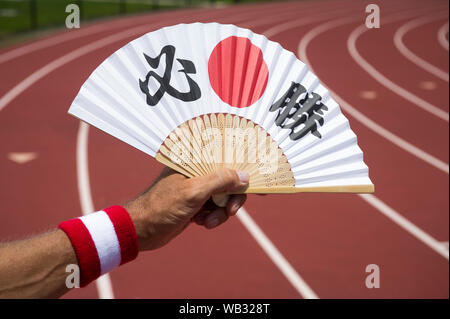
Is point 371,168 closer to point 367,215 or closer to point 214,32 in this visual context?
point 367,215

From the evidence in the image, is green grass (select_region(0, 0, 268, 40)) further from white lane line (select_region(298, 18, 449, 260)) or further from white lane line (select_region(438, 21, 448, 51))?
white lane line (select_region(438, 21, 448, 51))

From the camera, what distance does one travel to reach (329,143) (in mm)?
1843

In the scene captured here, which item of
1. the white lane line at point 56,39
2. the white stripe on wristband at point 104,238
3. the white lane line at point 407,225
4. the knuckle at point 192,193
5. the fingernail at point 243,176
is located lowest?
the white stripe on wristband at point 104,238

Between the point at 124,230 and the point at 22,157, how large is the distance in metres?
3.98

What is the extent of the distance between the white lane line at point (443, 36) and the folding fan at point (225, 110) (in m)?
10.0

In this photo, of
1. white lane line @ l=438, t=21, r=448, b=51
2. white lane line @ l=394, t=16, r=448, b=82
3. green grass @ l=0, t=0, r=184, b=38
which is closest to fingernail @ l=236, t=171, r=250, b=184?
white lane line @ l=394, t=16, r=448, b=82

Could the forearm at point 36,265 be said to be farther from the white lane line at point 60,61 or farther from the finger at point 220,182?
the white lane line at point 60,61

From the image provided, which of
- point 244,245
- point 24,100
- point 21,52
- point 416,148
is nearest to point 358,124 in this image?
point 416,148

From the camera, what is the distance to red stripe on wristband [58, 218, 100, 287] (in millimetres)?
1573

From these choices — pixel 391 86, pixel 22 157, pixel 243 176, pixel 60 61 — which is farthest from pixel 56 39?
pixel 243 176

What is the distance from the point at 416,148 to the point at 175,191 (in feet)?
16.0

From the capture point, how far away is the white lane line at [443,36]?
1092 centimetres

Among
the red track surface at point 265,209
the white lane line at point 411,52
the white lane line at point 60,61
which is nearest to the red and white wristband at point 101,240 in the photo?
the red track surface at point 265,209

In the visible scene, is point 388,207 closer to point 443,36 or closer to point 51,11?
point 443,36
